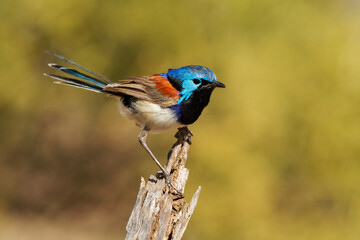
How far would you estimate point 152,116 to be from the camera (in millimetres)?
4703

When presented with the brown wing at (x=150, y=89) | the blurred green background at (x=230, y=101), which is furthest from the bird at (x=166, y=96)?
the blurred green background at (x=230, y=101)

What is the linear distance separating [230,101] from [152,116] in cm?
348

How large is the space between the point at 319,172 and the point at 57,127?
16.3 ft

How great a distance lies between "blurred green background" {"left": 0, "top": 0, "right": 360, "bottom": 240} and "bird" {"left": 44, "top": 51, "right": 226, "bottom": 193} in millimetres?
3108

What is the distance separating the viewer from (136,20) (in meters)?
8.33

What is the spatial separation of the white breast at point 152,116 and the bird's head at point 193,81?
21 centimetres

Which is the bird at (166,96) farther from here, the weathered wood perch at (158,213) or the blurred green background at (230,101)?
the blurred green background at (230,101)

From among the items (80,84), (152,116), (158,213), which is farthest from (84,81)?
(158,213)

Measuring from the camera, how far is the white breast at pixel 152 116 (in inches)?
182

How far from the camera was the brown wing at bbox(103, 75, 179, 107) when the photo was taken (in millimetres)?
4641

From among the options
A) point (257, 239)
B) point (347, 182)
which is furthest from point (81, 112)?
point (347, 182)

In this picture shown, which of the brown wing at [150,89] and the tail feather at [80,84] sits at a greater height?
the tail feather at [80,84]

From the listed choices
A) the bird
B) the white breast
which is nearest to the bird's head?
the bird

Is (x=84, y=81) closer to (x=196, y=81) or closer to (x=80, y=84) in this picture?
(x=80, y=84)
